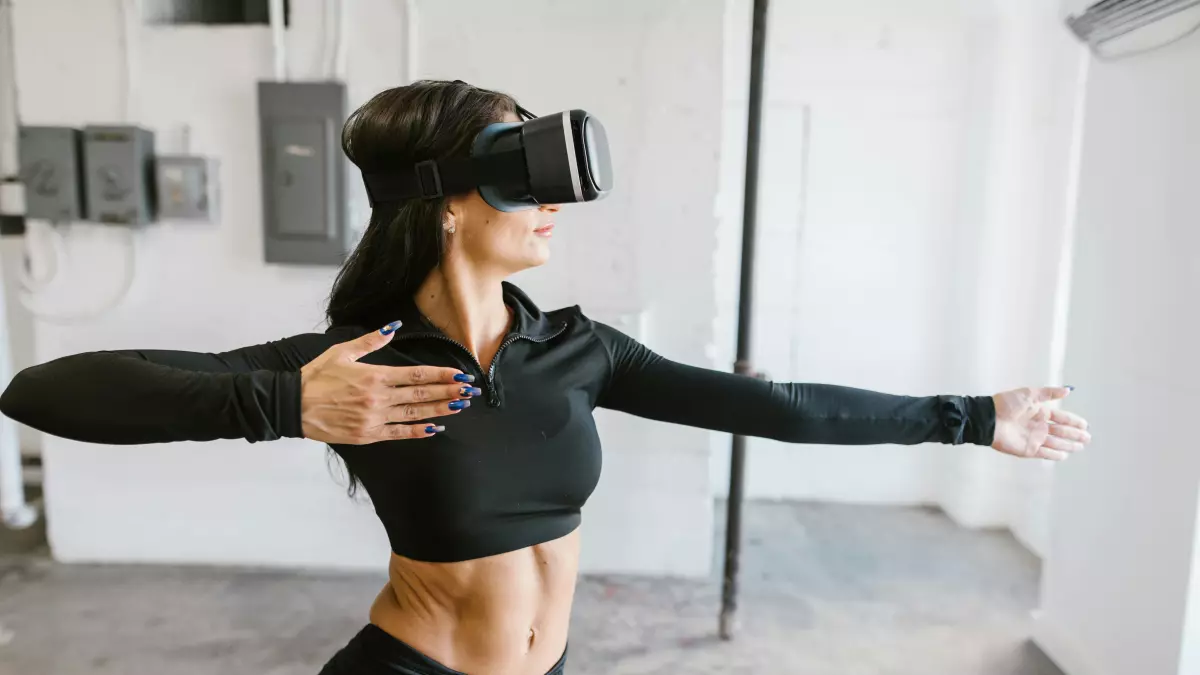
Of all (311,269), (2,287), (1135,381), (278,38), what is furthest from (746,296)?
(2,287)

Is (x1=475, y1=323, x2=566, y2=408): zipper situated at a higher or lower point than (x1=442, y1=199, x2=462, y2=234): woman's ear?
lower

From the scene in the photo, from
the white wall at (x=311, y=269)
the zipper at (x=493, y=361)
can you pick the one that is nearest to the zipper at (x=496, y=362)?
the zipper at (x=493, y=361)

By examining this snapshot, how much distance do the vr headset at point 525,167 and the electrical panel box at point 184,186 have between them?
171 centimetres

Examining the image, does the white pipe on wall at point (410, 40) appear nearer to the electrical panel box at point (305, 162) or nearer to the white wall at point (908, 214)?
the electrical panel box at point (305, 162)

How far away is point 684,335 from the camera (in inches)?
100

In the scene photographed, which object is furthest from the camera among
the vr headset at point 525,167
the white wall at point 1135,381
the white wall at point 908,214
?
the white wall at point 908,214

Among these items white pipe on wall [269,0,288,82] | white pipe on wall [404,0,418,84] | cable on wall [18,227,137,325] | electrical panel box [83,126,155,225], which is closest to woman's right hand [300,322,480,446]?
white pipe on wall [404,0,418,84]

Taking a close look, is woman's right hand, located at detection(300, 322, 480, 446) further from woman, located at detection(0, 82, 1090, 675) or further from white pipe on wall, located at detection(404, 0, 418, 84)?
white pipe on wall, located at detection(404, 0, 418, 84)

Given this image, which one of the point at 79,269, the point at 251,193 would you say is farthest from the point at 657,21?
the point at 79,269

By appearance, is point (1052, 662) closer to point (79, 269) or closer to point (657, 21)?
point (657, 21)

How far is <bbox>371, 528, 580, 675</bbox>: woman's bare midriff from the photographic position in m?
1.15

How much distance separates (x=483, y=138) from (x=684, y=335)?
1.55 m

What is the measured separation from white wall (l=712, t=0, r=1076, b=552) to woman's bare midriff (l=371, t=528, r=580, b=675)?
216 cm

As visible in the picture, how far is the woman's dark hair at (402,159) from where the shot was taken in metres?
1.11
